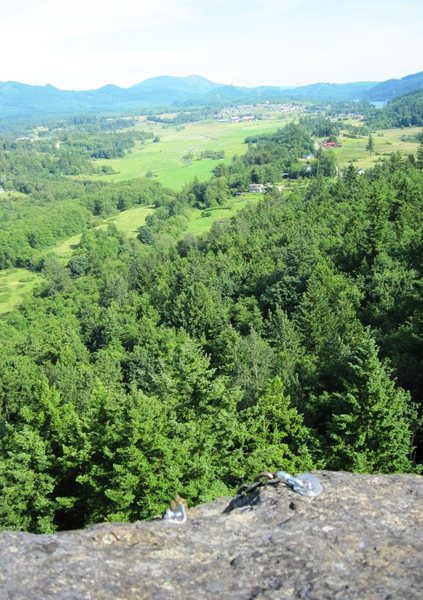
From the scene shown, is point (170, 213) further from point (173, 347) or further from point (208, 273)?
point (173, 347)

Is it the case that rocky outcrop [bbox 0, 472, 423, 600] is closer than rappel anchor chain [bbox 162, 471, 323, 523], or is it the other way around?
rocky outcrop [bbox 0, 472, 423, 600]

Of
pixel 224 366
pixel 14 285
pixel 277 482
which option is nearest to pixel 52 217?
Answer: pixel 14 285

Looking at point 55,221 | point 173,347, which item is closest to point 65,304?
point 173,347

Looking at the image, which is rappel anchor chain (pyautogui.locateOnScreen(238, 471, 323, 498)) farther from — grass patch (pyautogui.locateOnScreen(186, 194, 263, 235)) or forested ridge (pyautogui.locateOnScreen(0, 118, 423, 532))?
grass patch (pyautogui.locateOnScreen(186, 194, 263, 235))

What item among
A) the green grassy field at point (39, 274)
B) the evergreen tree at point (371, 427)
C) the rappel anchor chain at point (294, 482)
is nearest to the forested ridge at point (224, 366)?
the evergreen tree at point (371, 427)

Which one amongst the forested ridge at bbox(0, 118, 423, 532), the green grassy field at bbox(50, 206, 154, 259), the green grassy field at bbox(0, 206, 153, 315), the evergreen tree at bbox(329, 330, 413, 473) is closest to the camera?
the forested ridge at bbox(0, 118, 423, 532)

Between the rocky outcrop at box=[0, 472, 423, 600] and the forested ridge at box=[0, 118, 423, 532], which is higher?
the rocky outcrop at box=[0, 472, 423, 600]

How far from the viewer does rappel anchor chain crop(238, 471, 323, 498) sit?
1130 centimetres

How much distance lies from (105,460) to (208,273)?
174ft

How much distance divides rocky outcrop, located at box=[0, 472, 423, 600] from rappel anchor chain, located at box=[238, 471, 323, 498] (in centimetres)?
16

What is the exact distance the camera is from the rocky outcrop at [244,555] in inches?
328

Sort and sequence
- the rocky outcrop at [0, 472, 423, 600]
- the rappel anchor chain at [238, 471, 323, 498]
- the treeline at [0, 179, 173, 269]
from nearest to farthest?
the rocky outcrop at [0, 472, 423, 600], the rappel anchor chain at [238, 471, 323, 498], the treeline at [0, 179, 173, 269]

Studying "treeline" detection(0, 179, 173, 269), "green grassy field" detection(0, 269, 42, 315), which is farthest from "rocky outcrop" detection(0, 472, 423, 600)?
"treeline" detection(0, 179, 173, 269)

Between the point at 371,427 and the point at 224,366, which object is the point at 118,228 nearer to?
the point at 224,366
